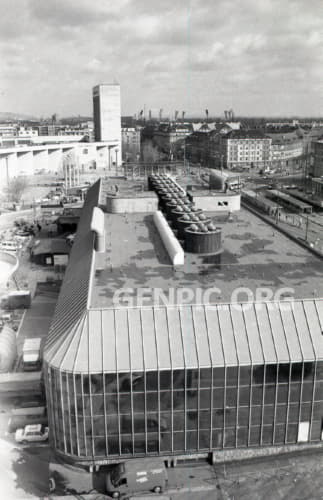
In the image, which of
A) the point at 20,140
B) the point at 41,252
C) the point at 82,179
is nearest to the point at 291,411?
the point at 41,252

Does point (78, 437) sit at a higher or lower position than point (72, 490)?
higher

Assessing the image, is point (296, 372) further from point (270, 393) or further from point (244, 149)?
point (244, 149)

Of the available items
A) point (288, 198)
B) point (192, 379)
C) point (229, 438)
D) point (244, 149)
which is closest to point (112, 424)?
point (192, 379)

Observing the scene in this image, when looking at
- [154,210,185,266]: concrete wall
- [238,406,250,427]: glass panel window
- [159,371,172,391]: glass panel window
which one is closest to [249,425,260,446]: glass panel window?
[238,406,250,427]: glass panel window

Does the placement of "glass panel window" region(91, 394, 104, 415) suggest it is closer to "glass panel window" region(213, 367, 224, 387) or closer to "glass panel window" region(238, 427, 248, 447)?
→ "glass panel window" region(213, 367, 224, 387)

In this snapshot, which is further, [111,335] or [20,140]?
[20,140]

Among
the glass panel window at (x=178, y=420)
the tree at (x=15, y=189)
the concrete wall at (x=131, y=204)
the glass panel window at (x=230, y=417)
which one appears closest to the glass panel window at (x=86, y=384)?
the glass panel window at (x=178, y=420)

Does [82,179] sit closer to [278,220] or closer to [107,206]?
[278,220]
